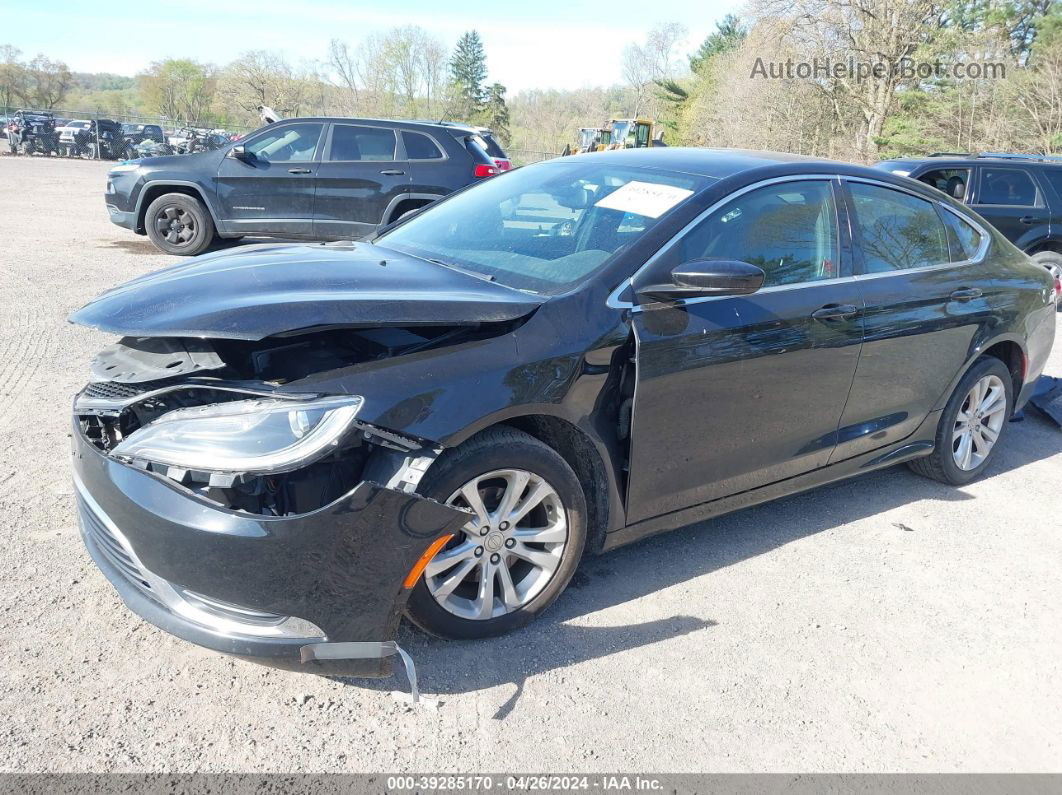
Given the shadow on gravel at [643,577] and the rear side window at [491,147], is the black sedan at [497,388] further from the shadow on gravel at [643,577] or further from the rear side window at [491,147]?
the rear side window at [491,147]

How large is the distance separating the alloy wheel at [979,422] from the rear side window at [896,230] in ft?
2.81

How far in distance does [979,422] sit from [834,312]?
171 centimetres

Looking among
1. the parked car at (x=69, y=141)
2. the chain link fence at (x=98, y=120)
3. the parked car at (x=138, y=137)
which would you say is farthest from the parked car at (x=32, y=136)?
the parked car at (x=138, y=137)

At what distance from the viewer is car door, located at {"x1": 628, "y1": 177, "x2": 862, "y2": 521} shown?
314cm

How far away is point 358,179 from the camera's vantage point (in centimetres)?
1028

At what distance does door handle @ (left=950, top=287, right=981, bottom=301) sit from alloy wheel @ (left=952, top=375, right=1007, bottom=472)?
0.51m

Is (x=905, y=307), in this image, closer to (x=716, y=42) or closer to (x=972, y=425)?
(x=972, y=425)

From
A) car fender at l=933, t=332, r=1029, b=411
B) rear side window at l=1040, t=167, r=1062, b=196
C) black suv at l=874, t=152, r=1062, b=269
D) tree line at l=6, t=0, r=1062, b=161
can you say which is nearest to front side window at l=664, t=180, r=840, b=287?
car fender at l=933, t=332, r=1029, b=411

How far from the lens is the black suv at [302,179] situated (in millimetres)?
10273

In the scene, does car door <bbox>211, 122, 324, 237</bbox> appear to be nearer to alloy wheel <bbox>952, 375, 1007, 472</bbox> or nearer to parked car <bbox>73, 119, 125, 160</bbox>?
alloy wheel <bbox>952, 375, 1007, 472</bbox>

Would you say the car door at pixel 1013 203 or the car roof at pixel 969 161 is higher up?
the car roof at pixel 969 161

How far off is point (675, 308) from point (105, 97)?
104 m

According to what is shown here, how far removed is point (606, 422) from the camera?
3.04 m

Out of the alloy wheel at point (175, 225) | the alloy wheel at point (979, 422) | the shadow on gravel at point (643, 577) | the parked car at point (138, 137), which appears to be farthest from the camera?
the parked car at point (138, 137)
